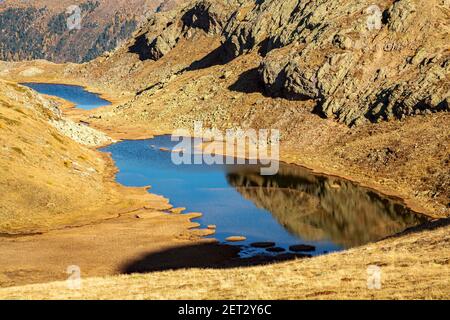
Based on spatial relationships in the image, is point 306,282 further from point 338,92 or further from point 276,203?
point 338,92

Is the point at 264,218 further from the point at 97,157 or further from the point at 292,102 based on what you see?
the point at 292,102

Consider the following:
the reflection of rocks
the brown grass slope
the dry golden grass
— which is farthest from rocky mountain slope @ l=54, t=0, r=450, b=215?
Result: the brown grass slope

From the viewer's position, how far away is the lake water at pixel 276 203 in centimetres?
5778

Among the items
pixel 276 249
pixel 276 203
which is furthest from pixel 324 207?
pixel 276 249

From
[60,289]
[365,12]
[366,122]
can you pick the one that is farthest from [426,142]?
[60,289]

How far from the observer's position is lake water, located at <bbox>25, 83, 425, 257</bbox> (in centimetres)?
5778

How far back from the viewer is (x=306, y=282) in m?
28.7

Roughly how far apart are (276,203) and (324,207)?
6.14 metres

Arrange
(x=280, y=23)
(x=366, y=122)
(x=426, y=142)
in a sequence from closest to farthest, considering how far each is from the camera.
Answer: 1. (x=426, y=142)
2. (x=366, y=122)
3. (x=280, y=23)

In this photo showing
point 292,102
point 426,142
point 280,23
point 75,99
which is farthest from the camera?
point 75,99

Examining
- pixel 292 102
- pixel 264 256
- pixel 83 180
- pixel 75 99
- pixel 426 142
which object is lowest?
pixel 264 256

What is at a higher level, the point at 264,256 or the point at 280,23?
the point at 280,23

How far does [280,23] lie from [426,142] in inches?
2684

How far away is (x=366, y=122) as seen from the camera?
330 feet
